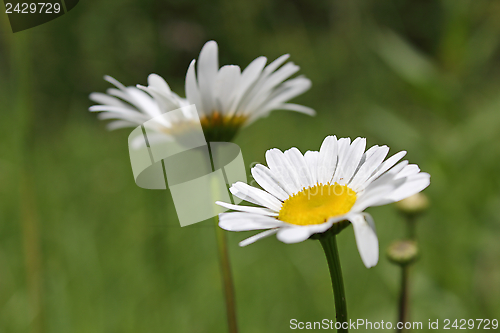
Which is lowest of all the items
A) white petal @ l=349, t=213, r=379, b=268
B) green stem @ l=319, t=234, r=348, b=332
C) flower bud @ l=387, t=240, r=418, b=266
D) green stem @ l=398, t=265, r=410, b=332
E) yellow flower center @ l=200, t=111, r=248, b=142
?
green stem @ l=398, t=265, r=410, b=332

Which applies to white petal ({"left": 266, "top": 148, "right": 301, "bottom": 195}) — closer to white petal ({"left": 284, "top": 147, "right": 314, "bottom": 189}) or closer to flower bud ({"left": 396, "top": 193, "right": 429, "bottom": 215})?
white petal ({"left": 284, "top": 147, "right": 314, "bottom": 189})

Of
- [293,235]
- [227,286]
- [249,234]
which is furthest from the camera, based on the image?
[249,234]

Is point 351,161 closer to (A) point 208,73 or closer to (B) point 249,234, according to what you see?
(A) point 208,73

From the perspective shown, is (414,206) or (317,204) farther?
(414,206)

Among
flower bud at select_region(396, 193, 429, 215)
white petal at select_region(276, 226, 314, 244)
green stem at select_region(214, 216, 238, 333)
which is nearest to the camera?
white petal at select_region(276, 226, 314, 244)

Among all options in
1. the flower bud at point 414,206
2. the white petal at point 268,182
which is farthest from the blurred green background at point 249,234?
the white petal at point 268,182

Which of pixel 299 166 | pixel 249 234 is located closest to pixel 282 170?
pixel 299 166

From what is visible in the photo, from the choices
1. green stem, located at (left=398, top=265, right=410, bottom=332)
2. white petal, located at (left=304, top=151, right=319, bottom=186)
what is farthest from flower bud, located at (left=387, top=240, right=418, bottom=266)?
white petal, located at (left=304, top=151, right=319, bottom=186)
